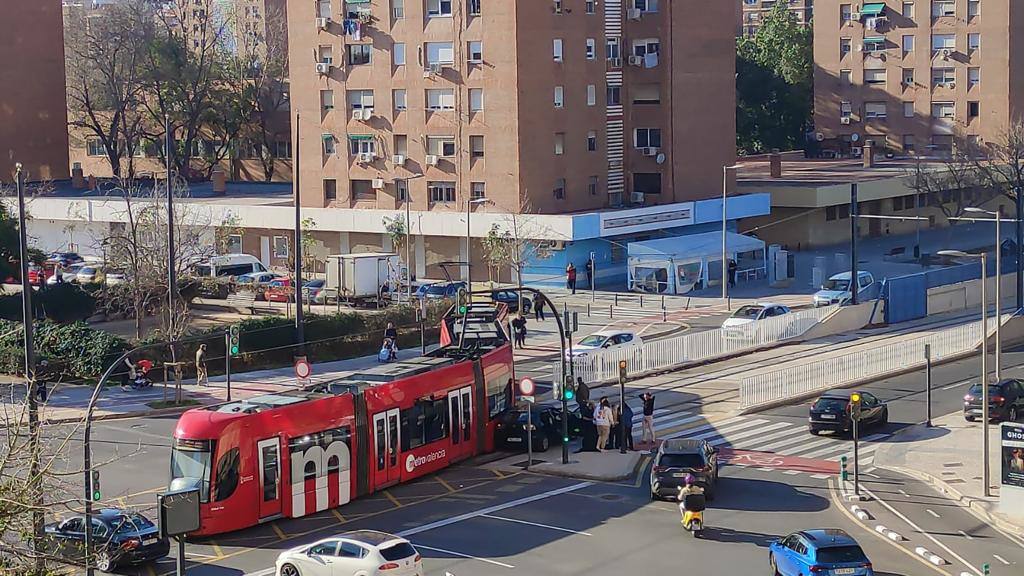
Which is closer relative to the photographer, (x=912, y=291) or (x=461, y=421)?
(x=461, y=421)

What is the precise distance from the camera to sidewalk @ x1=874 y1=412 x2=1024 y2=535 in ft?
108

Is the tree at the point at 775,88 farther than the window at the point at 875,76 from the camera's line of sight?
Yes

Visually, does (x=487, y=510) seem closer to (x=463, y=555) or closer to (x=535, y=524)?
(x=535, y=524)

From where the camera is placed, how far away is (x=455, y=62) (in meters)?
75.4

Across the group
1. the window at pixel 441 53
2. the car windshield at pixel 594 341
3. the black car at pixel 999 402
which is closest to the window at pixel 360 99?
the window at pixel 441 53

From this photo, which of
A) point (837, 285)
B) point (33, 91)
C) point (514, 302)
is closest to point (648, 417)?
point (514, 302)

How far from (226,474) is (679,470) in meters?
9.73

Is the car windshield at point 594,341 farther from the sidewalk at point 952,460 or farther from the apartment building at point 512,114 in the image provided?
the apartment building at point 512,114

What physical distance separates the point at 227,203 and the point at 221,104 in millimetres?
21836

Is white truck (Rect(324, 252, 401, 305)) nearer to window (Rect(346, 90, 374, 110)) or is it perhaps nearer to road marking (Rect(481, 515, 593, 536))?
window (Rect(346, 90, 374, 110))

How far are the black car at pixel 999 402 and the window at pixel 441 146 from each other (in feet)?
125

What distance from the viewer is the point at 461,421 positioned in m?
36.4

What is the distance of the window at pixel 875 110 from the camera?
366 feet

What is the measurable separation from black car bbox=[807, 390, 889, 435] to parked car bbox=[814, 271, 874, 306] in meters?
21.6
